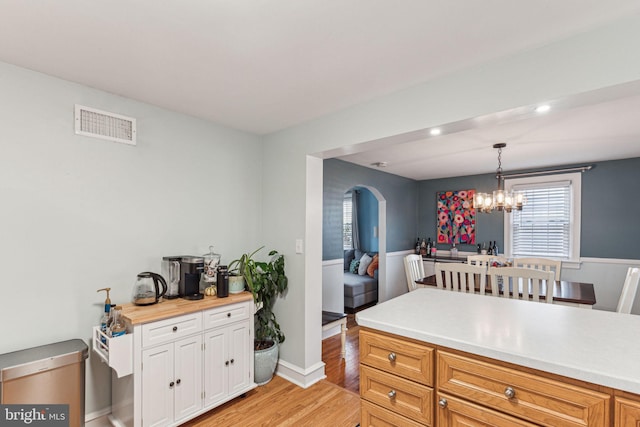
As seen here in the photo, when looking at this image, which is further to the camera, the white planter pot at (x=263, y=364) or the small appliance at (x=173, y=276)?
the white planter pot at (x=263, y=364)

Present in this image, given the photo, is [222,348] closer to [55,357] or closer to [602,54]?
[55,357]

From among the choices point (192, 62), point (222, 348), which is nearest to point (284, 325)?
point (222, 348)

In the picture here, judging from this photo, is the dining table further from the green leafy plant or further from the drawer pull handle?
the drawer pull handle

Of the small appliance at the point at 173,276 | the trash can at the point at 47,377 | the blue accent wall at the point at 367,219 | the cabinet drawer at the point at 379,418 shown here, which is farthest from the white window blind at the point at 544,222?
the trash can at the point at 47,377

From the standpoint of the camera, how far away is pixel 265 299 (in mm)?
2943

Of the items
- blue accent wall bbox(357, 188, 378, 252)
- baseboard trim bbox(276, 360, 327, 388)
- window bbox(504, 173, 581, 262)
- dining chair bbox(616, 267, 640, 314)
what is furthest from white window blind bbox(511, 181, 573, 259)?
baseboard trim bbox(276, 360, 327, 388)

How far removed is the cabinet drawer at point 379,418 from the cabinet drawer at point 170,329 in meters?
1.36

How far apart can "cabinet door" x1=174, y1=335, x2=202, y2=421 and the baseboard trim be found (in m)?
0.89

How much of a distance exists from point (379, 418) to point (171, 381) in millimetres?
1474

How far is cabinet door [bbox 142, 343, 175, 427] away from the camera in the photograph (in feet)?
6.54

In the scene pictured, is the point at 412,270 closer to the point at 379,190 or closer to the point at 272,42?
the point at 379,190

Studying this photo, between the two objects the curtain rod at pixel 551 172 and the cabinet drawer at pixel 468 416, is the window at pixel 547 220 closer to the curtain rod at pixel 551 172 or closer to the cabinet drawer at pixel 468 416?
the curtain rod at pixel 551 172

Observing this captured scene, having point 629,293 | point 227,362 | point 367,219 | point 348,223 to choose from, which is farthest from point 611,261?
point 227,362

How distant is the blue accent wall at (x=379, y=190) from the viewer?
4.11m
